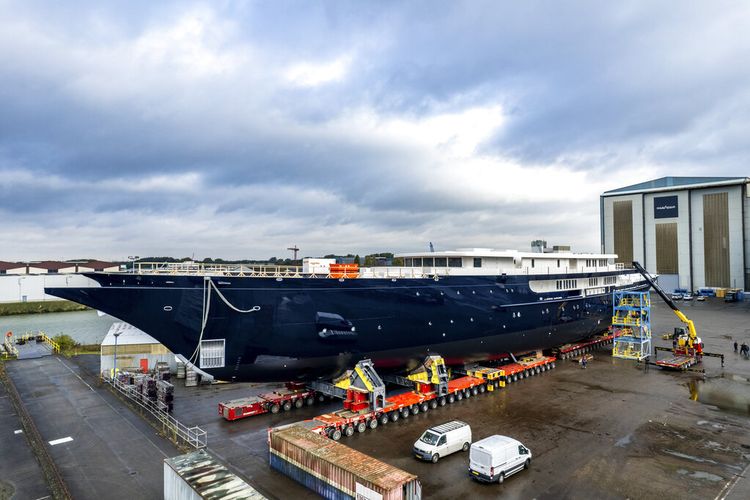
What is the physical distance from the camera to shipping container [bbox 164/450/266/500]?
9867mm

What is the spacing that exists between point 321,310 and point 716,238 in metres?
74.7

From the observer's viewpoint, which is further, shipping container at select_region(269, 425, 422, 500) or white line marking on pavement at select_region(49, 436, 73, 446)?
white line marking on pavement at select_region(49, 436, 73, 446)

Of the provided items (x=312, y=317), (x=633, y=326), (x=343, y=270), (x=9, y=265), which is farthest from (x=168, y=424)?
(x=9, y=265)

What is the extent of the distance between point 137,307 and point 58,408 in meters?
9.42

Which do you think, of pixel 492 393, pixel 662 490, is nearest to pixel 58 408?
pixel 492 393

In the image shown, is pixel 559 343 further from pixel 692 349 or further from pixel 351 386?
pixel 351 386

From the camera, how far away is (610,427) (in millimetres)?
16953

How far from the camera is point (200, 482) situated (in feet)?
34.0

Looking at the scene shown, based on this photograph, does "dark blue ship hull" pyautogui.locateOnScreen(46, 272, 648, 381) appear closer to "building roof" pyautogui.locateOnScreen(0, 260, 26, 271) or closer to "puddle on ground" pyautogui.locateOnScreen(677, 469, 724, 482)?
"puddle on ground" pyautogui.locateOnScreen(677, 469, 724, 482)

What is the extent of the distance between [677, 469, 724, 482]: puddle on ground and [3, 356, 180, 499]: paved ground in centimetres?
1577

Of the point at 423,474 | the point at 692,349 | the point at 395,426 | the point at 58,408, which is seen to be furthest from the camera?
the point at 692,349

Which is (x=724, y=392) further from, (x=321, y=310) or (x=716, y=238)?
(x=716, y=238)

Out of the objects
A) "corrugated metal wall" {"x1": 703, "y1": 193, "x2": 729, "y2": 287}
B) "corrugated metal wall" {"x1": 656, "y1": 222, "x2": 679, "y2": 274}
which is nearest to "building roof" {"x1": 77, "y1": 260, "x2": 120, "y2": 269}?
"corrugated metal wall" {"x1": 656, "y1": 222, "x2": 679, "y2": 274}

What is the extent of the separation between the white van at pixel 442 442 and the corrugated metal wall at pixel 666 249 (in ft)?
234
